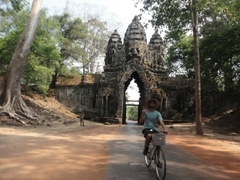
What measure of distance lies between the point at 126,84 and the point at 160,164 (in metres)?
22.6

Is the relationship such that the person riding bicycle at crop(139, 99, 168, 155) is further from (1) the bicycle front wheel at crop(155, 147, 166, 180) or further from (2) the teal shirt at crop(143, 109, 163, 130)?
(1) the bicycle front wheel at crop(155, 147, 166, 180)

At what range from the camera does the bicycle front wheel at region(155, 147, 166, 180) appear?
3914 millimetres

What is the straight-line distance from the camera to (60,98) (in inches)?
1077

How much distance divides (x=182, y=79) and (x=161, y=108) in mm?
5378

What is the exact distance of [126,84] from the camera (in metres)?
26.6

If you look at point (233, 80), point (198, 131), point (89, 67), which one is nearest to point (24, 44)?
point (198, 131)

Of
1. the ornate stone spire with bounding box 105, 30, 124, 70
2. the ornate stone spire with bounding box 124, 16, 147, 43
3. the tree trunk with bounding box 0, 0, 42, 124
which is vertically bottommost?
the tree trunk with bounding box 0, 0, 42, 124

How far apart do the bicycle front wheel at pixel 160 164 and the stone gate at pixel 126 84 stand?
1855cm

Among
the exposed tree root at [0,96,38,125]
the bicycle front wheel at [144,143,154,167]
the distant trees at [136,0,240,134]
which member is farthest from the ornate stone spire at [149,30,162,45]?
the bicycle front wheel at [144,143,154,167]

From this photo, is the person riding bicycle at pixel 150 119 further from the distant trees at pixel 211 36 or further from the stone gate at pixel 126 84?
the stone gate at pixel 126 84

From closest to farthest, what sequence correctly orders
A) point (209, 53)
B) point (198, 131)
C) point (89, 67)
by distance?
point (198, 131)
point (209, 53)
point (89, 67)

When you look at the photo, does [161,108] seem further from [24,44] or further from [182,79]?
[24,44]

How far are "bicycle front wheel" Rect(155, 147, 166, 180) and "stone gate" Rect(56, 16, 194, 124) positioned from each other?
1855cm

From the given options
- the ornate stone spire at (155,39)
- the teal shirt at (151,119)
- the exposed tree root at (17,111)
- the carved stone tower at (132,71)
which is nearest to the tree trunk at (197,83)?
the teal shirt at (151,119)
